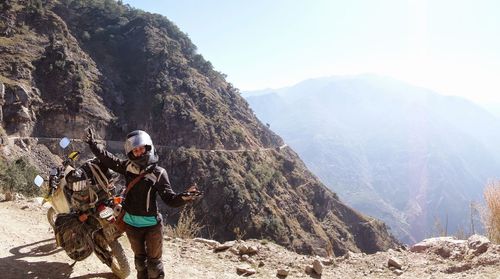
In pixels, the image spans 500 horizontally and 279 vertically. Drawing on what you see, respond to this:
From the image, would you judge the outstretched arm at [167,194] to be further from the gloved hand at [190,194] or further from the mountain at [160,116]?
the mountain at [160,116]

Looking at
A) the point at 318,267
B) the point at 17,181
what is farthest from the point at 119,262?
the point at 17,181

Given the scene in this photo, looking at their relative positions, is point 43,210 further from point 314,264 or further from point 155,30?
point 155,30

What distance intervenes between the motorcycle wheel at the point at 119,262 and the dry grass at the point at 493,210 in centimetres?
572

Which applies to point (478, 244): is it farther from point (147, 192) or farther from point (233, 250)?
point (147, 192)

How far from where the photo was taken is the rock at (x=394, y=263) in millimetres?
6423

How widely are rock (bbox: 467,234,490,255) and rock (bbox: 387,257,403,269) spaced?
1.12 meters

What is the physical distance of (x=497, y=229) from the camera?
21.5 feet

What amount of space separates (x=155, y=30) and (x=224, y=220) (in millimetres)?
48369

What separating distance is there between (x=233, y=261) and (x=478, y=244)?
156 inches

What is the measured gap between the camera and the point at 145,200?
4414 mm

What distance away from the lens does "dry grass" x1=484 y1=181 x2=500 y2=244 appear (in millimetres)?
6418

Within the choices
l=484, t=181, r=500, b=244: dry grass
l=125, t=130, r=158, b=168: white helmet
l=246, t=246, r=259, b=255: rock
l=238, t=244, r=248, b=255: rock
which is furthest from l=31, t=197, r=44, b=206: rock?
l=484, t=181, r=500, b=244: dry grass

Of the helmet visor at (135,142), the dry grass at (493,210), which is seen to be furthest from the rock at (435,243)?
the helmet visor at (135,142)

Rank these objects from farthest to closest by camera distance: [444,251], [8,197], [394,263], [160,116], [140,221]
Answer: [160,116]
[8,197]
[444,251]
[394,263]
[140,221]
